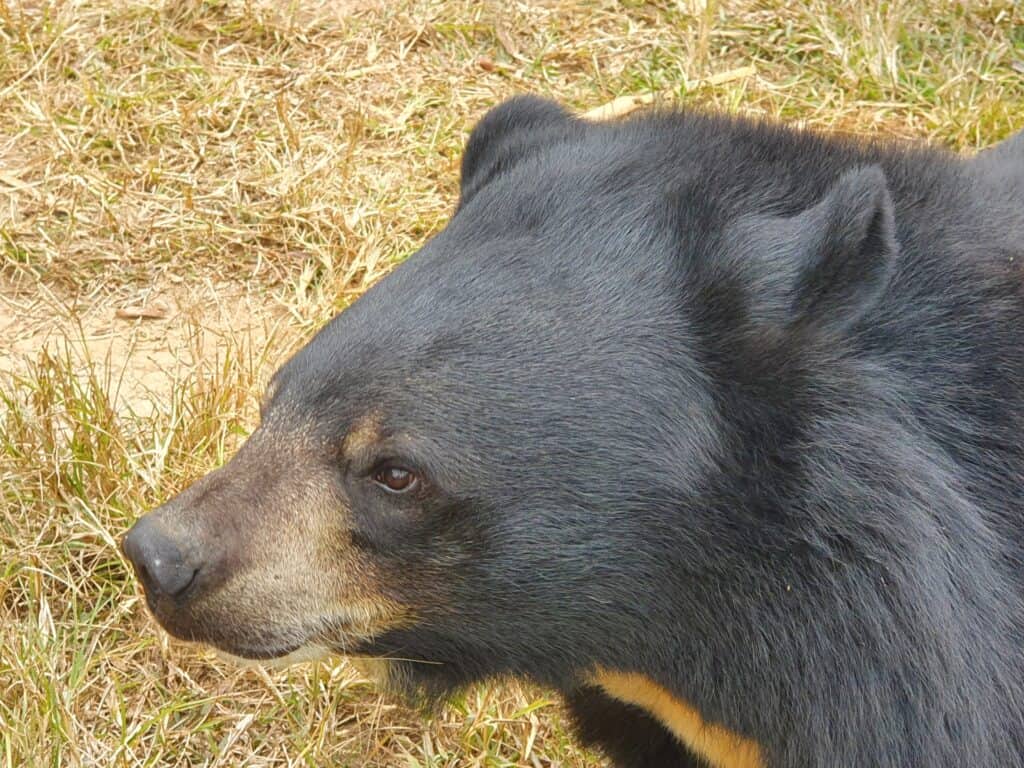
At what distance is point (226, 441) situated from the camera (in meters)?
4.73

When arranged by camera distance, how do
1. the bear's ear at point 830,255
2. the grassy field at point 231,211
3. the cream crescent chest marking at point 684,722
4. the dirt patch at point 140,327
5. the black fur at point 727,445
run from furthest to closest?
the dirt patch at point 140,327, the grassy field at point 231,211, the cream crescent chest marking at point 684,722, the black fur at point 727,445, the bear's ear at point 830,255

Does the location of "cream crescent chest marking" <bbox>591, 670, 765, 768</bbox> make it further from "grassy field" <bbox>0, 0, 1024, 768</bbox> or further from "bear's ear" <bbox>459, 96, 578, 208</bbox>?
"bear's ear" <bbox>459, 96, 578, 208</bbox>

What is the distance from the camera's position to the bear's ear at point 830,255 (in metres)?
2.60

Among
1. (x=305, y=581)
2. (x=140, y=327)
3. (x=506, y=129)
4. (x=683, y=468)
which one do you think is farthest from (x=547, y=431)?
(x=140, y=327)

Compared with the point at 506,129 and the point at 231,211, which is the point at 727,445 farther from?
the point at 231,211

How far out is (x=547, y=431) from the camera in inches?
108

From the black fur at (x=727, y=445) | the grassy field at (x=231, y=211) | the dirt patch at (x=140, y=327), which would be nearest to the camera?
the black fur at (x=727, y=445)

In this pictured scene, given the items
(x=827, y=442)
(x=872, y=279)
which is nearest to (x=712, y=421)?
(x=827, y=442)

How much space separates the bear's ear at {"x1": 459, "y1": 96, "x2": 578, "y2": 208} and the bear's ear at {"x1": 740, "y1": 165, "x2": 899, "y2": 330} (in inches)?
30.0

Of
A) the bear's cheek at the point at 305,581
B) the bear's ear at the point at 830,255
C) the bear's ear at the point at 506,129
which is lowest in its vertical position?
the bear's cheek at the point at 305,581

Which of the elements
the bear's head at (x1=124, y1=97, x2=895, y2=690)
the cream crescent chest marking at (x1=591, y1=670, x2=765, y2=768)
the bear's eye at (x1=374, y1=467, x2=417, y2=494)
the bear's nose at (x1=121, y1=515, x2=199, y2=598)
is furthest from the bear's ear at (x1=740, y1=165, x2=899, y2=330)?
the bear's nose at (x1=121, y1=515, x2=199, y2=598)

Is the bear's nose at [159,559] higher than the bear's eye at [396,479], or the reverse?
the bear's eye at [396,479]

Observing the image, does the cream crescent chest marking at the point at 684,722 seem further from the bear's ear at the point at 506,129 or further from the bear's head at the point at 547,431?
the bear's ear at the point at 506,129

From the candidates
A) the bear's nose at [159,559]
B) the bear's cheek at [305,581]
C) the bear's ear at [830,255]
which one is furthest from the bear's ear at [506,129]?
the bear's nose at [159,559]
